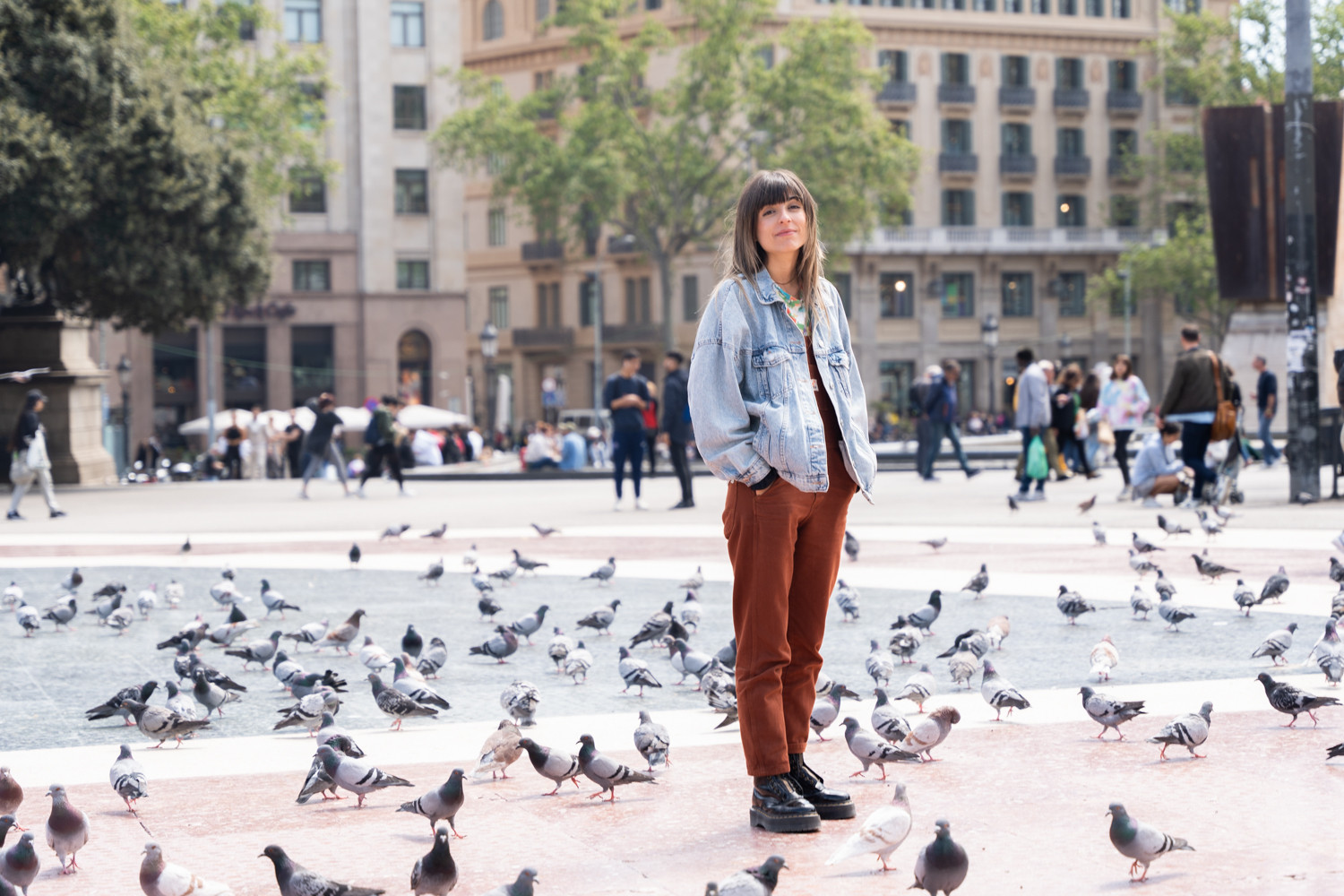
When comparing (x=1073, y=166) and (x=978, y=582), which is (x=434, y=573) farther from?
(x=1073, y=166)

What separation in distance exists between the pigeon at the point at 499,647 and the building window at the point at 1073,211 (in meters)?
61.9

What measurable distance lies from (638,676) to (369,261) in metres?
49.8

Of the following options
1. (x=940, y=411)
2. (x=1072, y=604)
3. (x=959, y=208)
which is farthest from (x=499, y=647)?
(x=959, y=208)

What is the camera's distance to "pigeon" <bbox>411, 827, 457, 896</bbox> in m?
3.76

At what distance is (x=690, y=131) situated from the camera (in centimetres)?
4944

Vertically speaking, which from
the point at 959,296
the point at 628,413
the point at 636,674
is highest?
the point at 959,296

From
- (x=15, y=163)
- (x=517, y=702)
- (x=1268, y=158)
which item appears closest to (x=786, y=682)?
(x=517, y=702)

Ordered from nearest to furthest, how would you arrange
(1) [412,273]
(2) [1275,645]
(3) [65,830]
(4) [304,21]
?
(3) [65,830] → (2) [1275,645] → (4) [304,21] → (1) [412,273]

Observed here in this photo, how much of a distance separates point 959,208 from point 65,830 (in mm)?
63549

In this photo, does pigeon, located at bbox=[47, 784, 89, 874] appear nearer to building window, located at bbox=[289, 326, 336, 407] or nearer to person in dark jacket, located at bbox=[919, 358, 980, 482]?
person in dark jacket, located at bbox=[919, 358, 980, 482]

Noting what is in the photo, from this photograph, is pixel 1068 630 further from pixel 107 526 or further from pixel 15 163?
pixel 15 163

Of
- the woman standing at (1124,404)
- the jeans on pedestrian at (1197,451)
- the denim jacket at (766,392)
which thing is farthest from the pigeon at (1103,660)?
the woman standing at (1124,404)

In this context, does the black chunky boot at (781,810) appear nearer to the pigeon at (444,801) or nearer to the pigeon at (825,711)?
the pigeon at (444,801)

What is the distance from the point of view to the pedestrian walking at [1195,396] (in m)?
16.6
